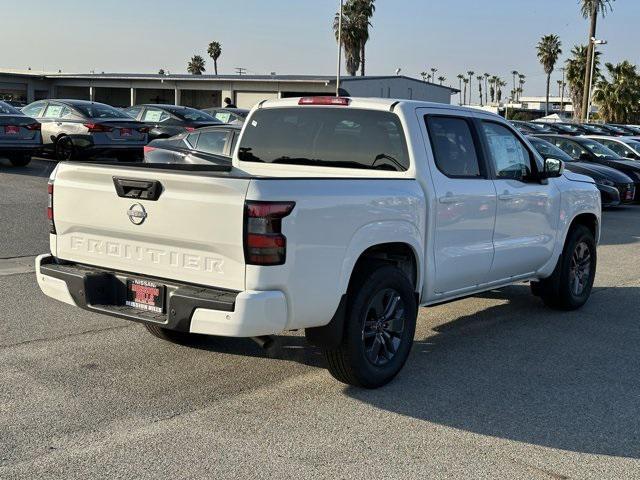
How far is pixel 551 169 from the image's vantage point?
7184 millimetres

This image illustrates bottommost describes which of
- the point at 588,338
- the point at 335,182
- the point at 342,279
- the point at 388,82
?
the point at 588,338

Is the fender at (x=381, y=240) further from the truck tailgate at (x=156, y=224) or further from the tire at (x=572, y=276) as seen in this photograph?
the tire at (x=572, y=276)

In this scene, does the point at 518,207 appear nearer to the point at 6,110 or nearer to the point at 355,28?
the point at 6,110

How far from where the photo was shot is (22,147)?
17.0 m

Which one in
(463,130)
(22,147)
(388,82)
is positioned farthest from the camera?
(388,82)

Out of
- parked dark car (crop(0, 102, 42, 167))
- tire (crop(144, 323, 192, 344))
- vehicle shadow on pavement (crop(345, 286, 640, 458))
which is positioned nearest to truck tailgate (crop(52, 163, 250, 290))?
tire (crop(144, 323, 192, 344))

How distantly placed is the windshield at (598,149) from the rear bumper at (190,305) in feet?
58.3

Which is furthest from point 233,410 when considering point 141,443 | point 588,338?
point 588,338

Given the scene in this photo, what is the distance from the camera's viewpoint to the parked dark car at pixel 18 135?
16.8 meters

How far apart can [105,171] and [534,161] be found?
3968 mm

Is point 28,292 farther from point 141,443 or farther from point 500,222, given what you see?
point 500,222

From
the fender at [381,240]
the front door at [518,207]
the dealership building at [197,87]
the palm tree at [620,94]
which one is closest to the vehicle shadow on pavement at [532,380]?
the front door at [518,207]

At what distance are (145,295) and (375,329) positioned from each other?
5.06ft

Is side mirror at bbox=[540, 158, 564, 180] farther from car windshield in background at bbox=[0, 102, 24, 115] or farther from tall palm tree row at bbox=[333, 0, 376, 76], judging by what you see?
tall palm tree row at bbox=[333, 0, 376, 76]
